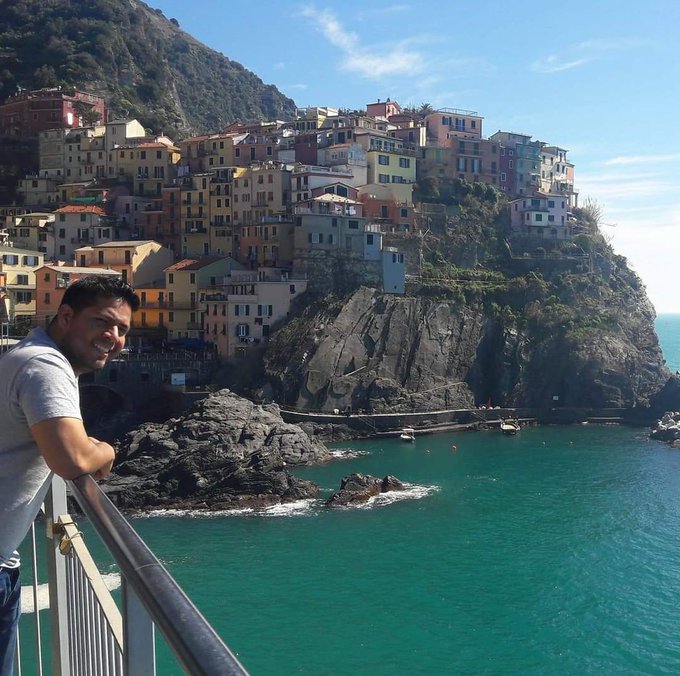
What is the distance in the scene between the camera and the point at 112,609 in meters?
2.91

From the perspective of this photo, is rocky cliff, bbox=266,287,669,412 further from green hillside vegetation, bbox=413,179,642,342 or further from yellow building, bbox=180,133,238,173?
yellow building, bbox=180,133,238,173

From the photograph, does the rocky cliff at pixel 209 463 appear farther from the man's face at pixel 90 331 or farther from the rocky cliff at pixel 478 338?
the man's face at pixel 90 331

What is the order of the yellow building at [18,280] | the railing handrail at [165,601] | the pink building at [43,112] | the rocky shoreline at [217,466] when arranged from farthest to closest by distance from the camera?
1. the pink building at [43,112]
2. the yellow building at [18,280]
3. the rocky shoreline at [217,466]
4. the railing handrail at [165,601]

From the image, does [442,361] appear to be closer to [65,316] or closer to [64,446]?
[65,316]

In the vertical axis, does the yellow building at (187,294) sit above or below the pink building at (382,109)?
below

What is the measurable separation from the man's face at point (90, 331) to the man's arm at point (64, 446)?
0.51 m

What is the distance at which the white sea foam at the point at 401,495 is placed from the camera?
34312mm

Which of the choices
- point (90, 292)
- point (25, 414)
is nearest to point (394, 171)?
point (90, 292)

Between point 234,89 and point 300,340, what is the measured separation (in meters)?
91.8

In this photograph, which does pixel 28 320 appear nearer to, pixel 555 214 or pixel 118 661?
pixel 555 214

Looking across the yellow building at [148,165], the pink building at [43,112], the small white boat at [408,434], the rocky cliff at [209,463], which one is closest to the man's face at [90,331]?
the rocky cliff at [209,463]

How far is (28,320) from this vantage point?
169 feet

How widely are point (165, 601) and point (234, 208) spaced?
6025cm

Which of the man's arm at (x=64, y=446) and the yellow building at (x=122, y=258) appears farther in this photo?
the yellow building at (x=122, y=258)
